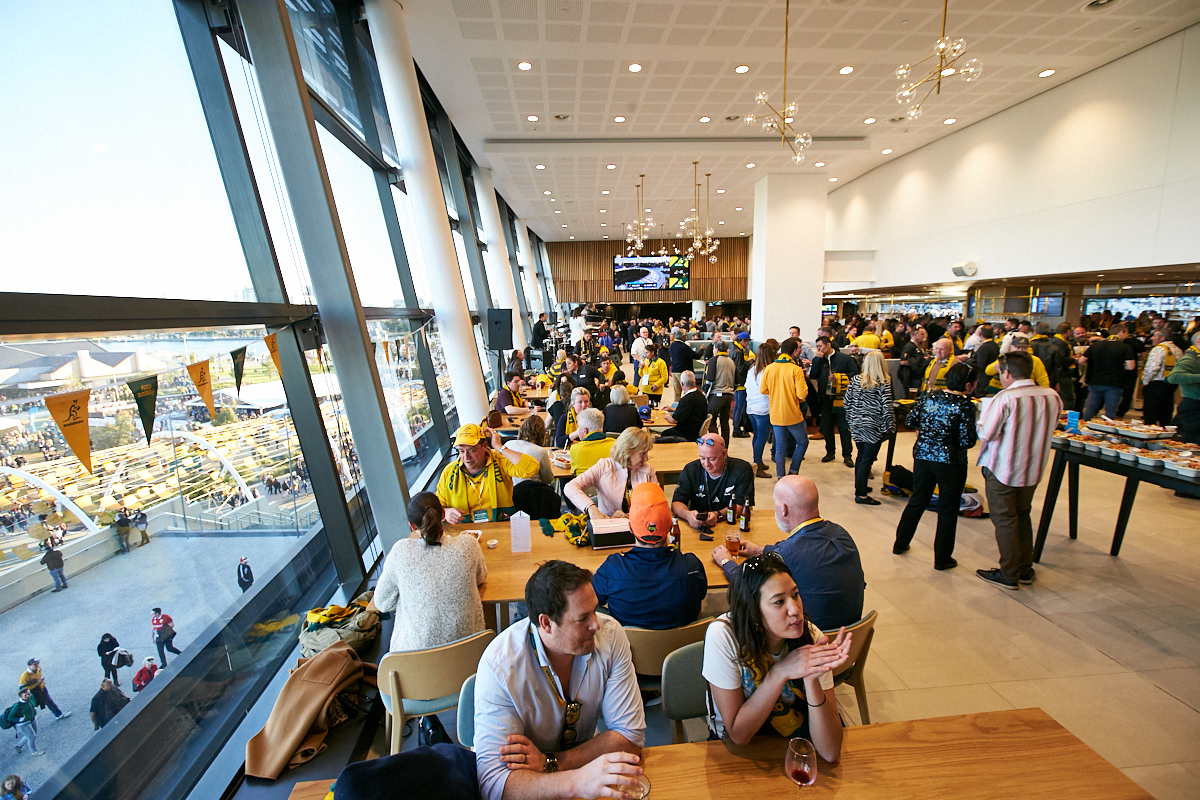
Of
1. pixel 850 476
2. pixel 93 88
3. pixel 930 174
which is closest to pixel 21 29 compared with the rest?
pixel 93 88

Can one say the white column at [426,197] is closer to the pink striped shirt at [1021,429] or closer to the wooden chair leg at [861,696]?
the wooden chair leg at [861,696]

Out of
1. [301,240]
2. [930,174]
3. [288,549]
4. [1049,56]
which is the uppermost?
[1049,56]

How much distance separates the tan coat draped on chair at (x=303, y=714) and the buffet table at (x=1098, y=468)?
16.5 ft

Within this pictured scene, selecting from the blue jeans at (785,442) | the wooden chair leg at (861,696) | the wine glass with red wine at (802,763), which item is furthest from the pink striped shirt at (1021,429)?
the wine glass with red wine at (802,763)

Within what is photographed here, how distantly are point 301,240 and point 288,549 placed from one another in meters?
2.10

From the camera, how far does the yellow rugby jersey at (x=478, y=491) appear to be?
3.44 metres

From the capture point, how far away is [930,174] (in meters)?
11.9

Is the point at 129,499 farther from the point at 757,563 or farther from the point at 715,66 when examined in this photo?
the point at 715,66

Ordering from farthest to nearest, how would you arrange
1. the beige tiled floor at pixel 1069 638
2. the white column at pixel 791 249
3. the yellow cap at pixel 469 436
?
the white column at pixel 791 249 < the yellow cap at pixel 469 436 < the beige tiled floor at pixel 1069 638

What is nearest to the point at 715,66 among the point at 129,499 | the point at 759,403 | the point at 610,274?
the point at 759,403

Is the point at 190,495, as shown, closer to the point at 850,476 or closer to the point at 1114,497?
the point at 850,476

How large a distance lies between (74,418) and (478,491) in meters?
2.06

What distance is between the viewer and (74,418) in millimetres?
1755

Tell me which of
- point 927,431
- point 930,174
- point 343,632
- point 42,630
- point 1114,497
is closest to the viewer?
point 42,630
